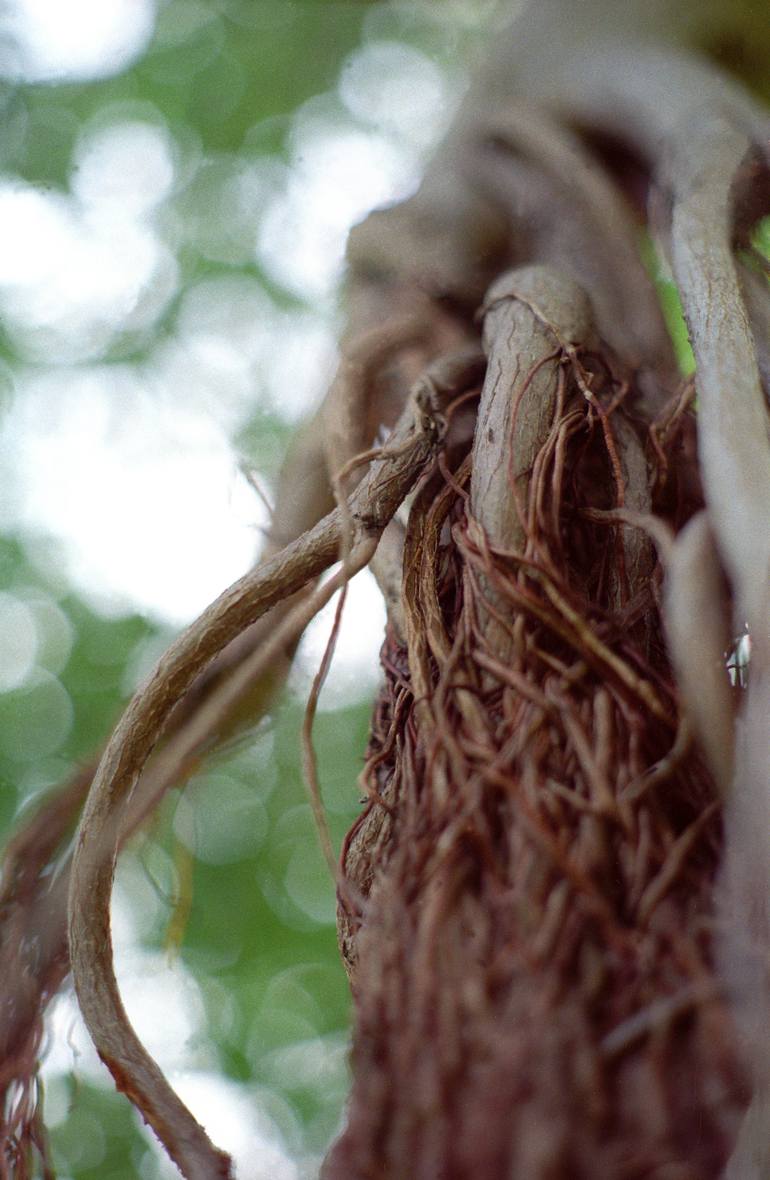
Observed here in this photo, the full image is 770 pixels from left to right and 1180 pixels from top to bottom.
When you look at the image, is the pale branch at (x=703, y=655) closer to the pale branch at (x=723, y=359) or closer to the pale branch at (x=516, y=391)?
the pale branch at (x=723, y=359)

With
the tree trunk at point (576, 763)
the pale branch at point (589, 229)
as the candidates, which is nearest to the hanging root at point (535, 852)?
the tree trunk at point (576, 763)

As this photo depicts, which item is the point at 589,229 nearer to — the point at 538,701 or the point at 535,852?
the point at 538,701

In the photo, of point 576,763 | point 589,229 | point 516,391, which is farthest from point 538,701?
point 589,229

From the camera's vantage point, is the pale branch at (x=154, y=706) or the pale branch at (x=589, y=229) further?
the pale branch at (x=589, y=229)

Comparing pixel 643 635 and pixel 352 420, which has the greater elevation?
pixel 352 420

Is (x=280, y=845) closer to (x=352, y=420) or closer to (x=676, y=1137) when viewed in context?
(x=352, y=420)

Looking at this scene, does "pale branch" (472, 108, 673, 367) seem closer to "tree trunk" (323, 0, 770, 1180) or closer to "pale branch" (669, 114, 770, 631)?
"tree trunk" (323, 0, 770, 1180)

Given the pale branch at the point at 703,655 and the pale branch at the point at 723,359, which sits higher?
the pale branch at the point at 723,359

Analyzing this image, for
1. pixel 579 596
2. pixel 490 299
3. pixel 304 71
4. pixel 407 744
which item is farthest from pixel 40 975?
pixel 304 71
